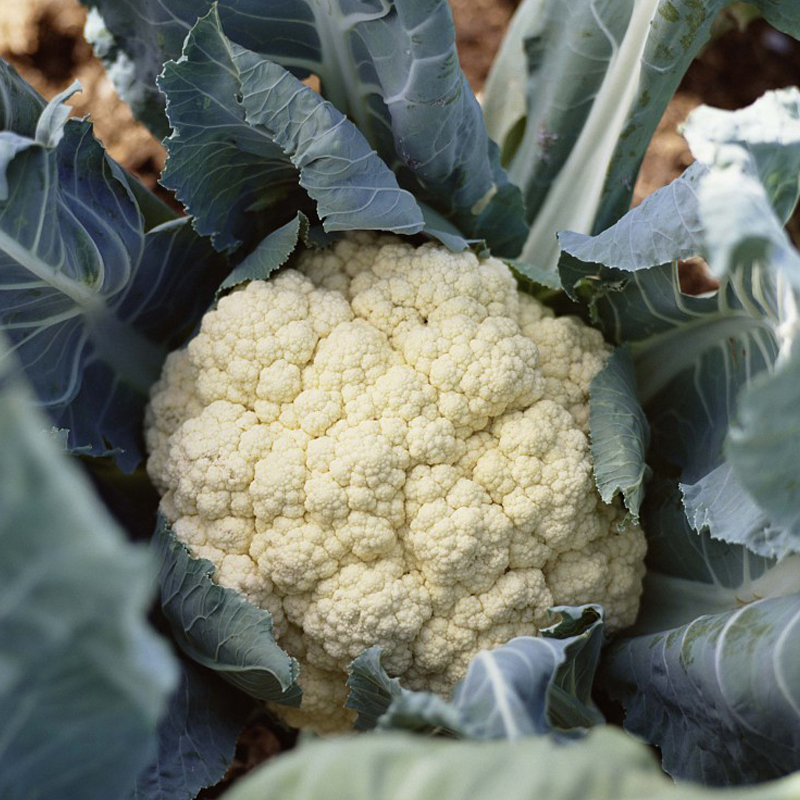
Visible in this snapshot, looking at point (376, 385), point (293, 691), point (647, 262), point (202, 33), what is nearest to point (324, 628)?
point (293, 691)

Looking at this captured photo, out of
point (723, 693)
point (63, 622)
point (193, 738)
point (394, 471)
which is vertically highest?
point (63, 622)

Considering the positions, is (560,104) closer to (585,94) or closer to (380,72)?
(585,94)

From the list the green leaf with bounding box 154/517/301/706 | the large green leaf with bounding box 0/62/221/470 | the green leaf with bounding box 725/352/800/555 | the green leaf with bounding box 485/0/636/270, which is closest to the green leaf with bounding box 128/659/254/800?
the green leaf with bounding box 154/517/301/706

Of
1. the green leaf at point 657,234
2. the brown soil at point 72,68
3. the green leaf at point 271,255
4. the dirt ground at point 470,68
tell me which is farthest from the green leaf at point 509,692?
the brown soil at point 72,68

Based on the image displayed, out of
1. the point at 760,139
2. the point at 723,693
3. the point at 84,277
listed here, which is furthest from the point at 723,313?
the point at 84,277

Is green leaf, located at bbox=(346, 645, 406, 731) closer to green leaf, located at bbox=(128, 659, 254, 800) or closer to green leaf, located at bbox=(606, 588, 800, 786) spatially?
green leaf, located at bbox=(128, 659, 254, 800)
